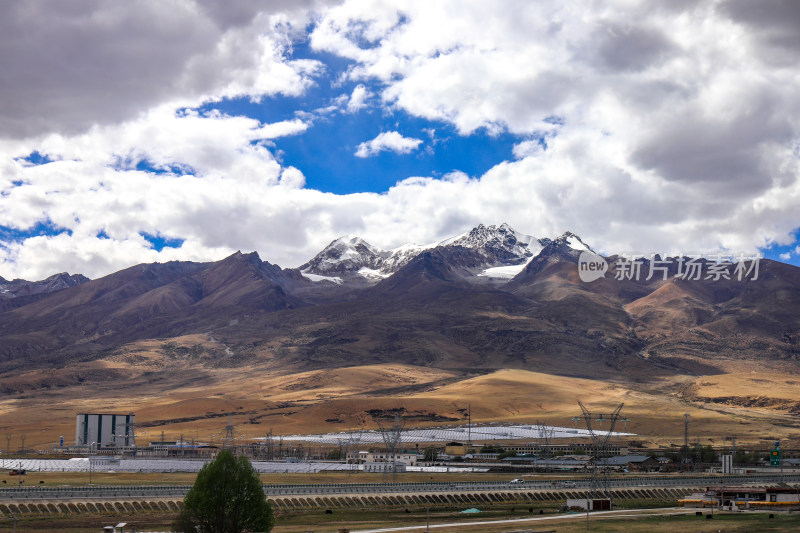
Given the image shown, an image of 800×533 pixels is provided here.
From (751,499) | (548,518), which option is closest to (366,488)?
(548,518)

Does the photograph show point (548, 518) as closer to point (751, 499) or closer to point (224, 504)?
point (751, 499)

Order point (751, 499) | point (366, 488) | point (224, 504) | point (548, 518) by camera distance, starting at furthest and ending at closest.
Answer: point (366, 488), point (751, 499), point (548, 518), point (224, 504)

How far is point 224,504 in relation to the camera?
239 feet

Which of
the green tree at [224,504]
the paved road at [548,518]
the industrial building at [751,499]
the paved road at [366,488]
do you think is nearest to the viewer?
the green tree at [224,504]

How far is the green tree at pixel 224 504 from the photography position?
7244 cm

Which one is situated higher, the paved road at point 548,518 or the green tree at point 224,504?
the green tree at point 224,504

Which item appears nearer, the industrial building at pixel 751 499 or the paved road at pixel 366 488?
the industrial building at pixel 751 499

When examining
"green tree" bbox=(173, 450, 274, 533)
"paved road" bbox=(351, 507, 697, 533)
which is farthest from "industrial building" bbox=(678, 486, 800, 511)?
"green tree" bbox=(173, 450, 274, 533)

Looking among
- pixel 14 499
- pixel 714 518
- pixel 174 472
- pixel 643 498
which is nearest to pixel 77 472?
pixel 174 472

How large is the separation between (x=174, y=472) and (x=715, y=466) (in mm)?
105939

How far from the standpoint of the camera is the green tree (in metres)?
72.4

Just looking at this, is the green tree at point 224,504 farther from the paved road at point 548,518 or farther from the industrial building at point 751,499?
the industrial building at point 751,499

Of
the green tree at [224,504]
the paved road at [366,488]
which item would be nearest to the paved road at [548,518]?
the green tree at [224,504]

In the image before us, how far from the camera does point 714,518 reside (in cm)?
8669
